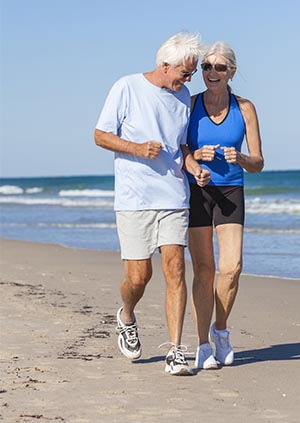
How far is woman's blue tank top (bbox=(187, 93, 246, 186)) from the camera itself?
19.3 ft

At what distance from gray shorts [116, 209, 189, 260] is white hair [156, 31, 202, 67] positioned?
89 cm

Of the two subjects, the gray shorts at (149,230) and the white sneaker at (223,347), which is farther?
the white sneaker at (223,347)

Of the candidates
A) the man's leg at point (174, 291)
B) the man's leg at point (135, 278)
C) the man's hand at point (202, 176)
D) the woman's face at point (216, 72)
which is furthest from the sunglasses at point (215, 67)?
the man's leg at point (135, 278)

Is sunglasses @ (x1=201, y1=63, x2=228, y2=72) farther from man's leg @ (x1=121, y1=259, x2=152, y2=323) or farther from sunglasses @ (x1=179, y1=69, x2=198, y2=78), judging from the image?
man's leg @ (x1=121, y1=259, x2=152, y2=323)

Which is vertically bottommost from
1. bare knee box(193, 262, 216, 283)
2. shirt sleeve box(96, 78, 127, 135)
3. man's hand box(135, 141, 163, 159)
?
bare knee box(193, 262, 216, 283)

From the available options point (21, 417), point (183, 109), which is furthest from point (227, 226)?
point (21, 417)

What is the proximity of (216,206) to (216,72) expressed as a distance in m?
0.81

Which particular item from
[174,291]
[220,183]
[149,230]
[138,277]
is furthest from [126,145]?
[174,291]

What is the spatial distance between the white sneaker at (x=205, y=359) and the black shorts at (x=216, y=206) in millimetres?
759

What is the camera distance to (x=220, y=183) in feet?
19.4

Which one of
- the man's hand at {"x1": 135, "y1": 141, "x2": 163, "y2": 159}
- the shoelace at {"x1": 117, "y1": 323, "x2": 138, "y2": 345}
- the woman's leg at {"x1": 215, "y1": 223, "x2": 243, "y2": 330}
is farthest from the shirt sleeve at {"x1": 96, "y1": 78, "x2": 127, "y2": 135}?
the shoelace at {"x1": 117, "y1": 323, "x2": 138, "y2": 345}

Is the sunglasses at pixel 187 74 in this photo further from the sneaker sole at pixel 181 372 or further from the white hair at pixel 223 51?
the sneaker sole at pixel 181 372

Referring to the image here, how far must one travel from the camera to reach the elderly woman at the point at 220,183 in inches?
230

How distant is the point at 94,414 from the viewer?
4.70m
